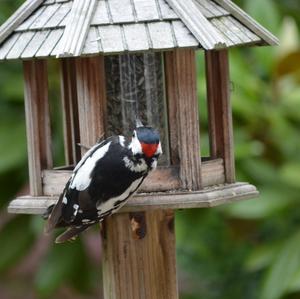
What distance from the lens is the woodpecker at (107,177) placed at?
9.63 ft

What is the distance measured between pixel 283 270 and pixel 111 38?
1905mm

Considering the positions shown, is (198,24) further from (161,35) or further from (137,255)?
(137,255)

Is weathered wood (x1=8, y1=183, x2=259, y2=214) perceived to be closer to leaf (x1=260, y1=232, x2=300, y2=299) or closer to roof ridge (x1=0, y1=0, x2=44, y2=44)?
roof ridge (x1=0, y1=0, x2=44, y2=44)

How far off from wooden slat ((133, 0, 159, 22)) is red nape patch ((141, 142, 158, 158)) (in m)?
0.37

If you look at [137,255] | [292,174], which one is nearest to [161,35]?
[137,255]

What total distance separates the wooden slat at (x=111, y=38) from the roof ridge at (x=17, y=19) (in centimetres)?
34

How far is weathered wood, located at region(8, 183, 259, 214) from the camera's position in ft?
9.98

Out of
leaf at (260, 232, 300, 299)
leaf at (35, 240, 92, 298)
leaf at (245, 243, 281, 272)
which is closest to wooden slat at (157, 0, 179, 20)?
leaf at (260, 232, 300, 299)

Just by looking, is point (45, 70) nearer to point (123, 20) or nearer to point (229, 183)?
point (123, 20)

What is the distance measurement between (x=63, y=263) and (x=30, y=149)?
5.95 feet

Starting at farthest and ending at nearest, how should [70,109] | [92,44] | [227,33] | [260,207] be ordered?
1. [260,207]
2. [70,109]
3. [227,33]
4. [92,44]

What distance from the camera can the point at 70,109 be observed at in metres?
3.38

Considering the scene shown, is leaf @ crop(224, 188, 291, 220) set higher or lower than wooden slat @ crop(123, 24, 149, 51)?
lower

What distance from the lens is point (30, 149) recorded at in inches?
131
